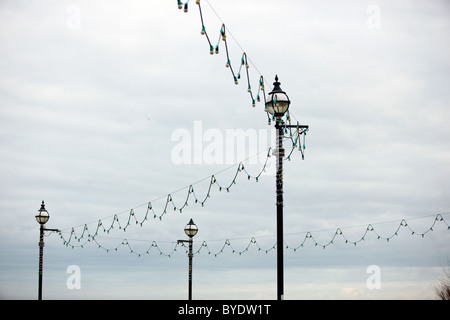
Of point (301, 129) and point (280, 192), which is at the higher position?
point (301, 129)

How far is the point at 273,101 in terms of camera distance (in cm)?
1636
